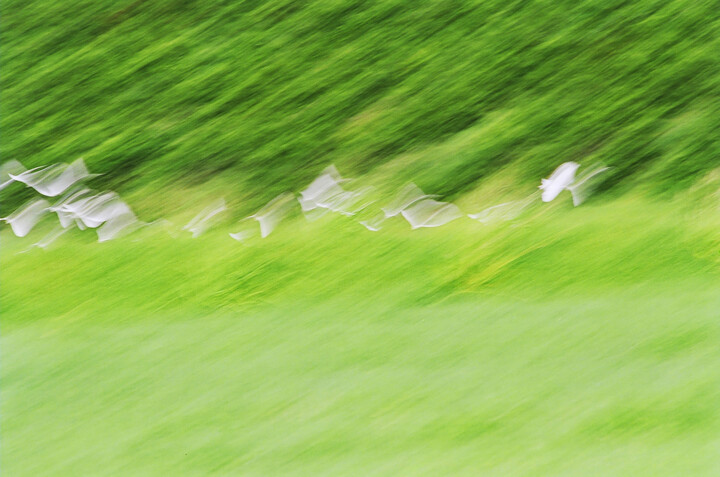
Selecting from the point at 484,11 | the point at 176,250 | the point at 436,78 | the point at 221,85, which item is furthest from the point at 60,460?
the point at 484,11

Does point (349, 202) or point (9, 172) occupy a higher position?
point (9, 172)

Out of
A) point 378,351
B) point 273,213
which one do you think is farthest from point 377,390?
point 273,213

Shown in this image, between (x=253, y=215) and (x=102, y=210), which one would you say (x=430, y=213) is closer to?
(x=253, y=215)

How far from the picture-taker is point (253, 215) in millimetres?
1002

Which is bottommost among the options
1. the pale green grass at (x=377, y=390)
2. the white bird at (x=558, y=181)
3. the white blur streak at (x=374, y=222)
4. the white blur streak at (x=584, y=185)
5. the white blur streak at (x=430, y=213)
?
the pale green grass at (x=377, y=390)

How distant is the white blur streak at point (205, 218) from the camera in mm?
999

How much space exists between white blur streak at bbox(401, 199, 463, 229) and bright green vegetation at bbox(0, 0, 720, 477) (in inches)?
0.6

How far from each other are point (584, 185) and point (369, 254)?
318mm

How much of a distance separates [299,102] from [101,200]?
0.32m

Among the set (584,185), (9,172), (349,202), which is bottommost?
(584,185)

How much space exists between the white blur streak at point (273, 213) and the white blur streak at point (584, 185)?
1.31ft

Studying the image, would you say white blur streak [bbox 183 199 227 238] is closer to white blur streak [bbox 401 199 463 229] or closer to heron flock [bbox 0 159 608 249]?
heron flock [bbox 0 159 608 249]

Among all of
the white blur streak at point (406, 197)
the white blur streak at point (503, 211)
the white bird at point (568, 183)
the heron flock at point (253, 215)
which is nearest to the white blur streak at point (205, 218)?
the heron flock at point (253, 215)

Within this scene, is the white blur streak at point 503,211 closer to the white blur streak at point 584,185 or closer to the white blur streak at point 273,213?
the white blur streak at point 584,185
